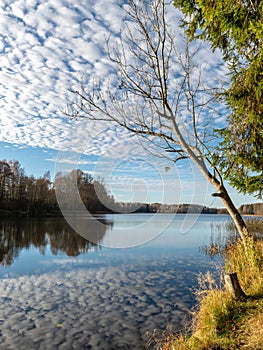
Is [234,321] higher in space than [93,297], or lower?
higher

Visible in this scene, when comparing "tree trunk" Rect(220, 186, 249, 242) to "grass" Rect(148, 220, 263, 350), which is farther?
"tree trunk" Rect(220, 186, 249, 242)

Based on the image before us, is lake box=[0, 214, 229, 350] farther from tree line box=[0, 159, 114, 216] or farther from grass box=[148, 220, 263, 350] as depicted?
tree line box=[0, 159, 114, 216]

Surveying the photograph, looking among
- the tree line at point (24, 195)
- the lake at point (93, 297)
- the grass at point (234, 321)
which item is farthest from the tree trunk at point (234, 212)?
the tree line at point (24, 195)

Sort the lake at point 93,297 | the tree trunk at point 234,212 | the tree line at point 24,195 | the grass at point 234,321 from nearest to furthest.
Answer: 1. the grass at point 234,321
2. the lake at point 93,297
3. the tree trunk at point 234,212
4. the tree line at point 24,195

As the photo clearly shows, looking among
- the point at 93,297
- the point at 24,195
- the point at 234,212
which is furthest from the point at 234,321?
the point at 24,195

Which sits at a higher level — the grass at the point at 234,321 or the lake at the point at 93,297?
the grass at the point at 234,321

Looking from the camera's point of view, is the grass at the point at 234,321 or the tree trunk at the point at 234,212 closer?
the grass at the point at 234,321

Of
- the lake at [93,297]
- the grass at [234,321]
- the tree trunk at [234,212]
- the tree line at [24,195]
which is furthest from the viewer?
the tree line at [24,195]

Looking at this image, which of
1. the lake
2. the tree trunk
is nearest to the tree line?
the lake

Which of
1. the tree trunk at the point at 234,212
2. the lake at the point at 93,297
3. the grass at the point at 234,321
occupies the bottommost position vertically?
the lake at the point at 93,297

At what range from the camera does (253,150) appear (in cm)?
607

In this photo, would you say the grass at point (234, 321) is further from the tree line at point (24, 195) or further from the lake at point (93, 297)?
the tree line at point (24, 195)

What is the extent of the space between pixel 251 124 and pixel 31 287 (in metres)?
7.48

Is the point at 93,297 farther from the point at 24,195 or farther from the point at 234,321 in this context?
the point at 24,195
